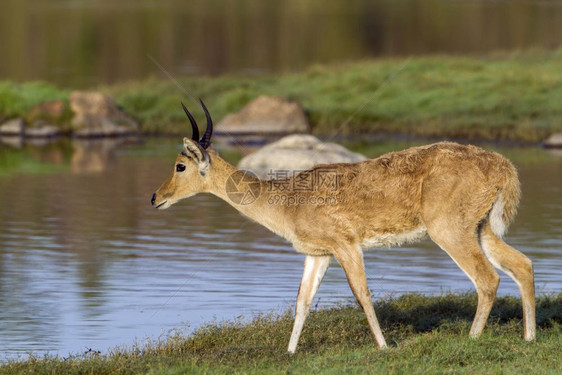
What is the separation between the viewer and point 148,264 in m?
17.4

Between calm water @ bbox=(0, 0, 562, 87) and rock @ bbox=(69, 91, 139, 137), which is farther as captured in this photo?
calm water @ bbox=(0, 0, 562, 87)

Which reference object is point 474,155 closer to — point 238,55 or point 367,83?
point 367,83

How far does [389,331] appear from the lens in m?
12.5

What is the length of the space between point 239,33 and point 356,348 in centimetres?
8105

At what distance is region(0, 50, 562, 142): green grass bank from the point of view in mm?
35375

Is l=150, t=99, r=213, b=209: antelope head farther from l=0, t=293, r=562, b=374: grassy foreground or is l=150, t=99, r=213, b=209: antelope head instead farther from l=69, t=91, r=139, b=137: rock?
l=69, t=91, r=139, b=137: rock

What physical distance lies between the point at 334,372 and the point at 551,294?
498 cm

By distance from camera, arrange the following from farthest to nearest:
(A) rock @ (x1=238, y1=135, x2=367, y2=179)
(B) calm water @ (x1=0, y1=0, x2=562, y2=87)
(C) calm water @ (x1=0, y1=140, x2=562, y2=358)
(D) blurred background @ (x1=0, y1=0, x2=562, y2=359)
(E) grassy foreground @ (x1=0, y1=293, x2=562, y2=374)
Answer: (B) calm water @ (x1=0, y1=0, x2=562, y2=87) < (A) rock @ (x1=238, y1=135, x2=367, y2=179) < (D) blurred background @ (x1=0, y1=0, x2=562, y2=359) < (C) calm water @ (x1=0, y1=140, x2=562, y2=358) < (E) grassy foreground @ (x1=0, y1=293, x2=562, y2=374)

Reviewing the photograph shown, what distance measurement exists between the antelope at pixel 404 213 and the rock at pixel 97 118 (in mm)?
26492

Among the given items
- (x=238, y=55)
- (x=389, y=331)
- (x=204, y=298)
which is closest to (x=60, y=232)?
(x=204, y=298)

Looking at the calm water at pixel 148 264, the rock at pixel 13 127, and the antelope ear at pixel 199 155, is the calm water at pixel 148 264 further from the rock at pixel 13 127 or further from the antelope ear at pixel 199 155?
the rock at pixel 13 127

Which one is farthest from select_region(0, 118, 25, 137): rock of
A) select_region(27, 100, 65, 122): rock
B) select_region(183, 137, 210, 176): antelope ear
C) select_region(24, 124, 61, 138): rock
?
select_region(183, 137, 210, 176): antelope ear

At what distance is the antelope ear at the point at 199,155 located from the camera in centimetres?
1189

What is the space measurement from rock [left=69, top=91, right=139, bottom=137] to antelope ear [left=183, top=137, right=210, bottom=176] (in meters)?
26.3
